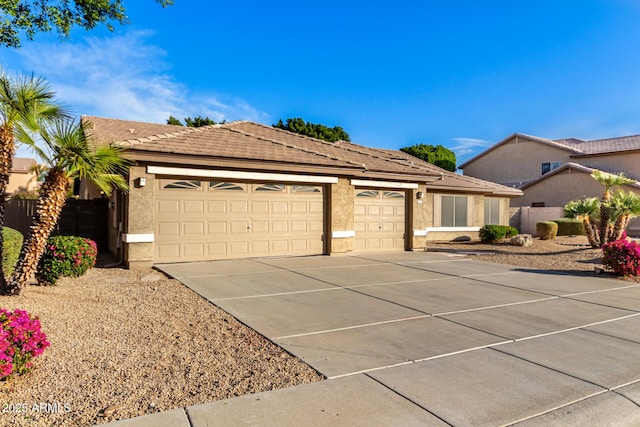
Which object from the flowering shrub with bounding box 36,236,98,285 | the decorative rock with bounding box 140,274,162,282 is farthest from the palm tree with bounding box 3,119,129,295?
the decorative rock with bounding box 140,274,162,282

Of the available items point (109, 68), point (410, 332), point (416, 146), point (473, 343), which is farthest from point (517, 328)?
point (416, 146)

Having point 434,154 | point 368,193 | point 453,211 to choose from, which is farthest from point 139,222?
point 434,154

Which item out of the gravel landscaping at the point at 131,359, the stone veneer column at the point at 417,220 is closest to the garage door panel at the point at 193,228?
the gravel landscaping at the point at 131,359

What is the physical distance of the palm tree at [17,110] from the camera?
677cm

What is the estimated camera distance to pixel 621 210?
16.9 m

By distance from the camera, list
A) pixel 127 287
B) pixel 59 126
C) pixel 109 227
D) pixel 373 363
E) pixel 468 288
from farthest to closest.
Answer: pixel 109 227, pixel 468 288, pixel 127 287, pixel 59 126, pixel 373 363

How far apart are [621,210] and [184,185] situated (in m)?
16.5

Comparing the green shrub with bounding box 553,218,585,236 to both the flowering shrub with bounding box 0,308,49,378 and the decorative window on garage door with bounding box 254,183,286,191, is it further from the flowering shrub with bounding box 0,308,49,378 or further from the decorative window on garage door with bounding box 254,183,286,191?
the flowering shrub with bounding box 0,308,49,378

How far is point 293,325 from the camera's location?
6281 millimetres

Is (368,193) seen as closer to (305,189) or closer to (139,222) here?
(305,189)

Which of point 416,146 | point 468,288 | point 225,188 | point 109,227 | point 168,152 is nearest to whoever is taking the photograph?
point 468,288

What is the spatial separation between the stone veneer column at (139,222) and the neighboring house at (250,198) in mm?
25

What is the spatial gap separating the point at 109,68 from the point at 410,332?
592 inches

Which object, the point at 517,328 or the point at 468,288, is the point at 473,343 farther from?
the point at 468,288
